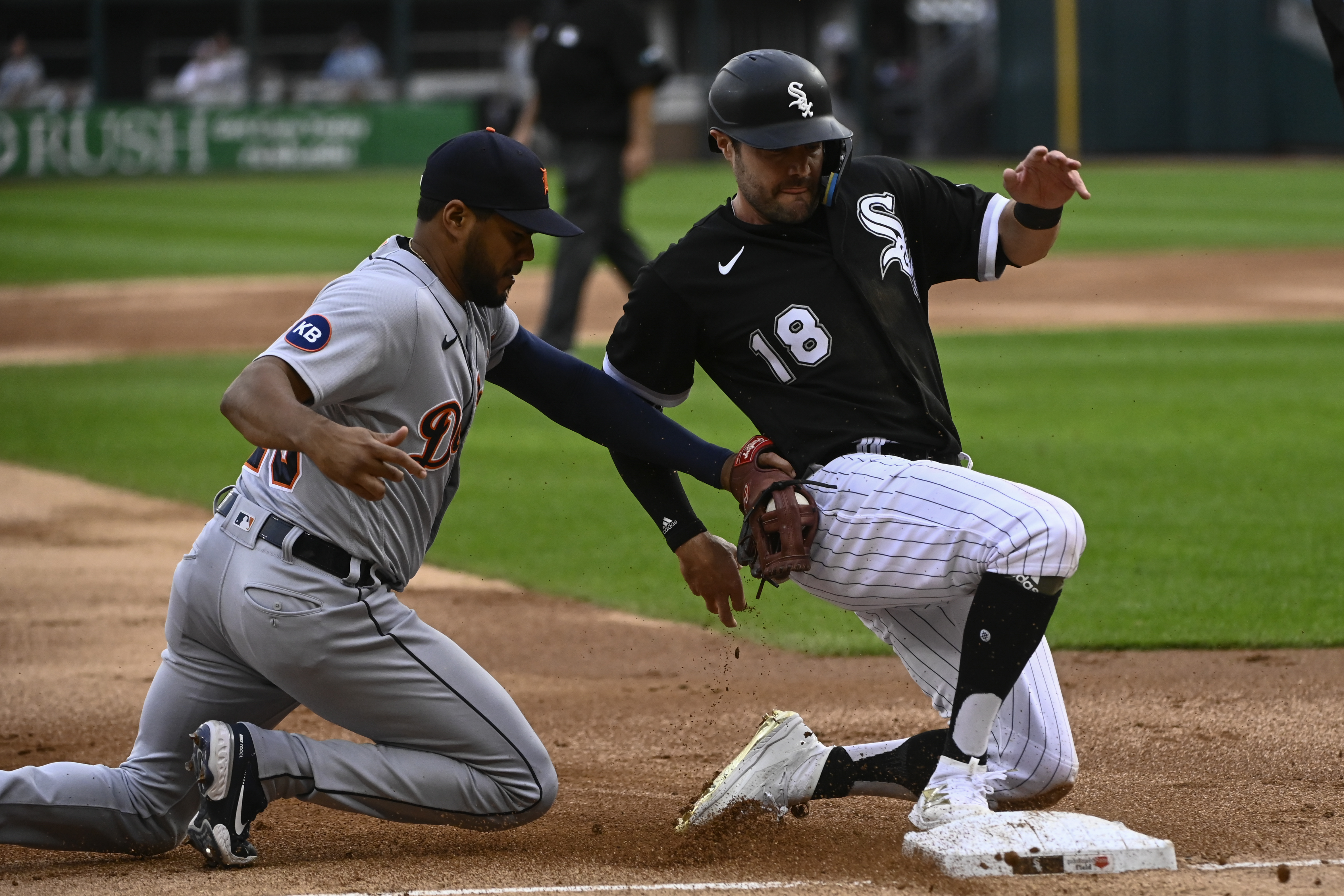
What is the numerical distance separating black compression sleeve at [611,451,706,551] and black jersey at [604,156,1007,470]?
6.6 inches

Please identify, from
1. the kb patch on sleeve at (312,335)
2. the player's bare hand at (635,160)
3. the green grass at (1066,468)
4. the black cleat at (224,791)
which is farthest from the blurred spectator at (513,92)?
the black cleat at (224,791)

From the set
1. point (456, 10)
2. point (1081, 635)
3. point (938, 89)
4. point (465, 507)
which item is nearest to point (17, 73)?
point (456, 10)

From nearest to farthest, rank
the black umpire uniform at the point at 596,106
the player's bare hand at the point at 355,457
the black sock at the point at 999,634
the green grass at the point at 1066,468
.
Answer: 1. the player's bare hand at the point at 355,457
2. the black sock at the point at 999,634
3. the green grass at the point at 1066,468
4. the black umpire uniform at the point at 596,106

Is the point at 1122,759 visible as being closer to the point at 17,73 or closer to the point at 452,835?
the point at 452,835

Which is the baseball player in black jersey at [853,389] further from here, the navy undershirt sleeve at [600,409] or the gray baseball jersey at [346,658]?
the gray baseball jersey at [346,658]

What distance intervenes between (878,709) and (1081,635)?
1.09 meters

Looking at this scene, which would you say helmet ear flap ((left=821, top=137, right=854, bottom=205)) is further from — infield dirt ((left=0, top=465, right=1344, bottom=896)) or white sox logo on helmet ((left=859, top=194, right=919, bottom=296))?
infield dirt ((left=0, top=465, right=1344, bottom=896))

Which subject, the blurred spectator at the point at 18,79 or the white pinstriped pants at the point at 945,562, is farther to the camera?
the blurred spectator at the point at 18,79

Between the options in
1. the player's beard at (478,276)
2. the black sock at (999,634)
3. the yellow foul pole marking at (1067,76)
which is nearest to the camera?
the black sock at (999,634)

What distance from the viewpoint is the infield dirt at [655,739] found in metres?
3.27

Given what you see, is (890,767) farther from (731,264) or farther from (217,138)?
(217,138)

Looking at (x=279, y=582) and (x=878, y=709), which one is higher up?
(x=279, y=582)

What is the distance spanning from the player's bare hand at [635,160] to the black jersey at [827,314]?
6921 mm

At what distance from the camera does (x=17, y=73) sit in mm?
29250
